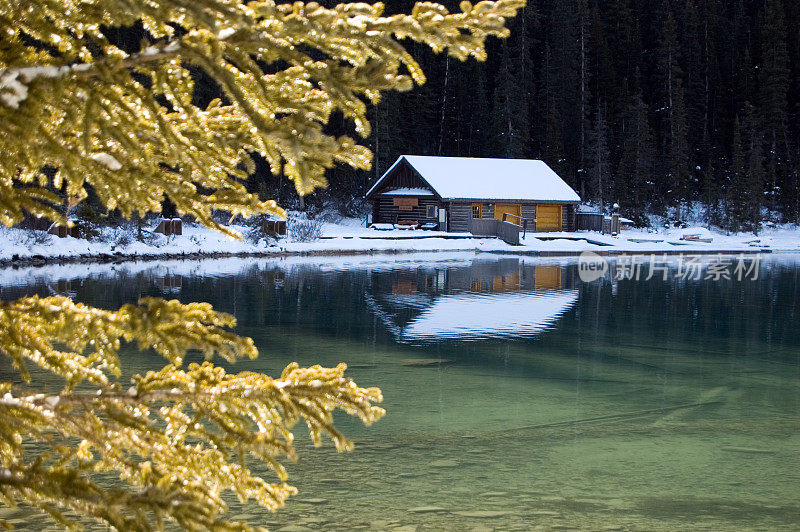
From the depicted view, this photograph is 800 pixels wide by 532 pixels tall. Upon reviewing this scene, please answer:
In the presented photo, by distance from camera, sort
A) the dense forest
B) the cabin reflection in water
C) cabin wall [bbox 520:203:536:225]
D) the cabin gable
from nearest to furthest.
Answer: the cabin reflection in water < cabin wall [bbox 520:203:536:225] < the cabin gable < the dense forest

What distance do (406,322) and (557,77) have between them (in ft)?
230

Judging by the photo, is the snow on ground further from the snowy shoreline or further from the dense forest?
the dense forest

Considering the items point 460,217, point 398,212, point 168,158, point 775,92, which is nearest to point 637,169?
point 775,92

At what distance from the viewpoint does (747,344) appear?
1564cm

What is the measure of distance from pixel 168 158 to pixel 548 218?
57.7 meters

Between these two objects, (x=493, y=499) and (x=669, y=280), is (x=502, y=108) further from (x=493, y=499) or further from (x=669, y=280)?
(x=493, y=499)

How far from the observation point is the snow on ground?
35156 millimetres

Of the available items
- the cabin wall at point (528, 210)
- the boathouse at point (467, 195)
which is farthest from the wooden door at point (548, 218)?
the cabin wall at point (528, 210)

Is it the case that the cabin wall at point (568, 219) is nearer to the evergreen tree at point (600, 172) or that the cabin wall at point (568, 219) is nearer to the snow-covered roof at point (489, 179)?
the snow-covered roof at point (489, 179)

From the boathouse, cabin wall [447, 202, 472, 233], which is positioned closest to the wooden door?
the boathouse

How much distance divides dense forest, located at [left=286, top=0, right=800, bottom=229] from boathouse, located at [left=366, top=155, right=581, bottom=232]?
8084mm

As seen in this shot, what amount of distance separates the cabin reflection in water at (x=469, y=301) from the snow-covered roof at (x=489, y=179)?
79.1 ft

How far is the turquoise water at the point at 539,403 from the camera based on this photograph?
7129mm

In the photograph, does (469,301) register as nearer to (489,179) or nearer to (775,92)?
(489,179)
